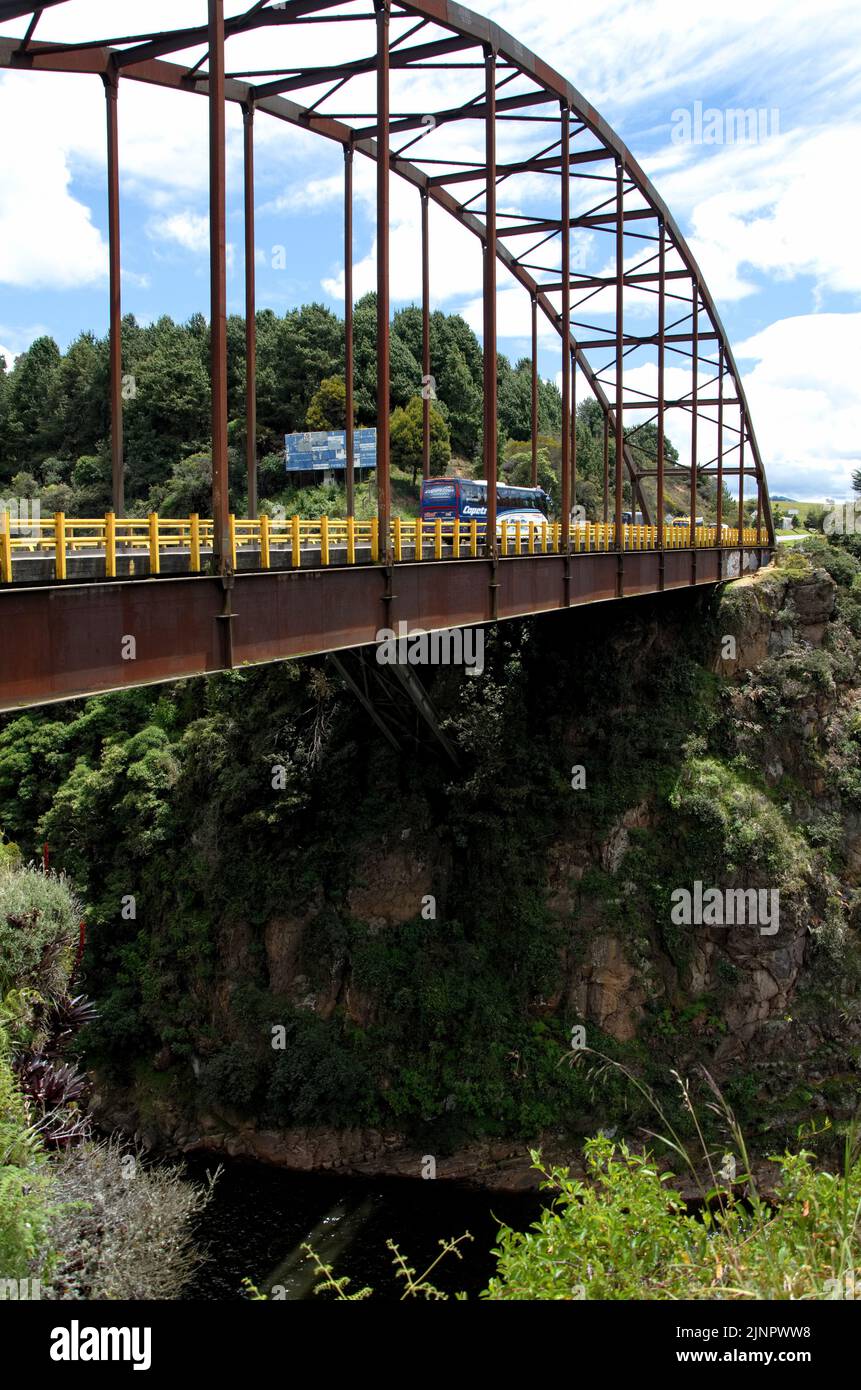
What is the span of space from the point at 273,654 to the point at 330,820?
658 inches

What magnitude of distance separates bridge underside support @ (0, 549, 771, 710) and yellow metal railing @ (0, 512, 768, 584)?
26 centimetres

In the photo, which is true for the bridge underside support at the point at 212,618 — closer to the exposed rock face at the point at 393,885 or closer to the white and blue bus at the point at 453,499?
the white and blue bus at the point at 453,499

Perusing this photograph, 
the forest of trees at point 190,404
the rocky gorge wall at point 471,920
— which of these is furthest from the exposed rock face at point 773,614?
the forest of trees at point 190,404

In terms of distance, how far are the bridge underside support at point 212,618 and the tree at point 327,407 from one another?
33.4 meters

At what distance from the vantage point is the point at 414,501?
2168 inches

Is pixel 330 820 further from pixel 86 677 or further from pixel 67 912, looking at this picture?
pixel 86 677

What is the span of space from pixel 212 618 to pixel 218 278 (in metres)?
4.40

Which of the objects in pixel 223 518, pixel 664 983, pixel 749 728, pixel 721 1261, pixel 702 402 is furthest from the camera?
pixel 702 402

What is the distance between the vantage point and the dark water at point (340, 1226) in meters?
22.5

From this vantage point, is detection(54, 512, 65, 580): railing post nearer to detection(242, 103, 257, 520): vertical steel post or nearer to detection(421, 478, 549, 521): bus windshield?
detection(242, 103, 257, 520): vertical steel post

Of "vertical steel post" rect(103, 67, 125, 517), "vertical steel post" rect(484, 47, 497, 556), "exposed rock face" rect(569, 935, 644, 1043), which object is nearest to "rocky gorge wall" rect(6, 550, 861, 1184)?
"exposed rock face" rect(569, 935, 644, 1043)

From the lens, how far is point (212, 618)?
12.9m

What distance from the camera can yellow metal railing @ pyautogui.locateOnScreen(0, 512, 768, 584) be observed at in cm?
1157
